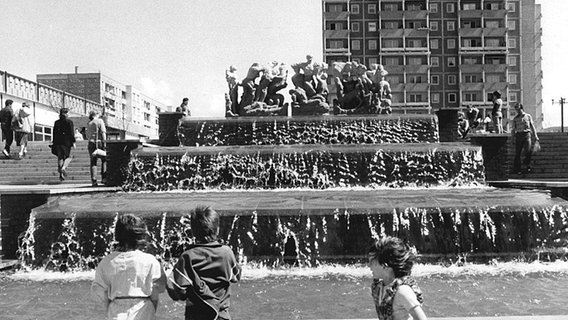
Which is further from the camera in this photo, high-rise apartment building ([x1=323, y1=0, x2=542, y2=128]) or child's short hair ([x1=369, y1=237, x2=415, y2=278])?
high-rise apartment building ([x1=323, y1=0, x2=542, y2=128])

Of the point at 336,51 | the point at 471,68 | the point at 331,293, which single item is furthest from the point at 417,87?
the point at 331,293

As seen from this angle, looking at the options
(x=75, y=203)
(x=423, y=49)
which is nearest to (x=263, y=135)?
(x=75, y=203)

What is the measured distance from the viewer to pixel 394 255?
3.44m

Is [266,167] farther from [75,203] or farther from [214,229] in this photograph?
[214,229]

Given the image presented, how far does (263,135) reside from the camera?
2055cm

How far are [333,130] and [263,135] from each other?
7.24ft

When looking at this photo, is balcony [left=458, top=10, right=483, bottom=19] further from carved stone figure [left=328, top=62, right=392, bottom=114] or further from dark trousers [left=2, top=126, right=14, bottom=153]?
dark trousers [left=2, top=126, right=14, bottom=153]

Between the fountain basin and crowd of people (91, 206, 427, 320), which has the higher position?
crowd of people (91, 206, 427, 320)

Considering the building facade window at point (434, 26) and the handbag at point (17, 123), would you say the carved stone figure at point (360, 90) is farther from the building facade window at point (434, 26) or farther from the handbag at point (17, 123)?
the building facade window at point (434, 26)

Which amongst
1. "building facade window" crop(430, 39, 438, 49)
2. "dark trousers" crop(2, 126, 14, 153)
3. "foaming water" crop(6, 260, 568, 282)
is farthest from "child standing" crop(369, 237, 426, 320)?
"building facade window" crop(430, 39, 438, 49)

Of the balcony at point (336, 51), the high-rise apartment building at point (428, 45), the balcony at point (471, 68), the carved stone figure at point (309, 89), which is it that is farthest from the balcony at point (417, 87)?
the carved stone figure at point (309, 89)

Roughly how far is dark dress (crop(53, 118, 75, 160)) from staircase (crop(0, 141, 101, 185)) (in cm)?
139

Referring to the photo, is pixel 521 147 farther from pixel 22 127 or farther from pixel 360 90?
pixel 22 127

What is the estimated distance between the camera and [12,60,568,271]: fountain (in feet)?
32.0
